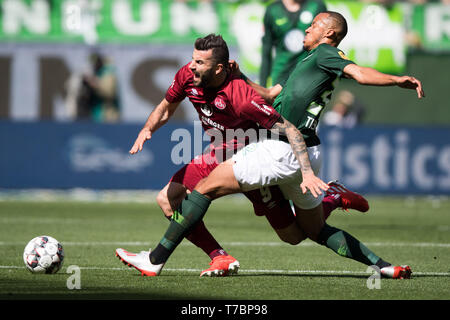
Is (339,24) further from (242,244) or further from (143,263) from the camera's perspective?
(242,244)

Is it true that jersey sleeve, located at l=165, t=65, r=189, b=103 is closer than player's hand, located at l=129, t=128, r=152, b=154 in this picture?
A: No

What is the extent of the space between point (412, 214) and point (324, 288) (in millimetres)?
8916

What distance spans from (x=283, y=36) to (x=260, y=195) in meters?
3.58

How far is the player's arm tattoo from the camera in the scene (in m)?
6.38

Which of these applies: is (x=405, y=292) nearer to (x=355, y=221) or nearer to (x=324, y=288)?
(x=324, y=288)

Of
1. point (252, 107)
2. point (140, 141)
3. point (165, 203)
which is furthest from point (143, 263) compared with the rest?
point (252, 107)

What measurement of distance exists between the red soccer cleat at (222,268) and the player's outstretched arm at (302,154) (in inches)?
38.2

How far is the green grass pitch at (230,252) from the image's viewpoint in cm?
609

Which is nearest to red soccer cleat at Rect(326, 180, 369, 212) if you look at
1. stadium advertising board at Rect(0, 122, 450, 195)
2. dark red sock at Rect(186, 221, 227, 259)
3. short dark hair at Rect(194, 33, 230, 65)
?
dark red sock at Rect(186, 221, 227, 259)

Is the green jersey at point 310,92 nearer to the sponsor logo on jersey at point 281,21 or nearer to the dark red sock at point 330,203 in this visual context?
the dark red sock at point 330,203

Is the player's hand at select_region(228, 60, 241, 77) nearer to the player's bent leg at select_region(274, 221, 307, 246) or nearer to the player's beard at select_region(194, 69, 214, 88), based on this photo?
the player's beard at select_region(194, 69, 214, 88)

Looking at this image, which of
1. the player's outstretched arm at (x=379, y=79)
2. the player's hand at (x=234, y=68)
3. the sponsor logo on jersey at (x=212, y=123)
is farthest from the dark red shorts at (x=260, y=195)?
the player's outstretched arm at (x=379, y=79)

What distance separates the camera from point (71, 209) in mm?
14773

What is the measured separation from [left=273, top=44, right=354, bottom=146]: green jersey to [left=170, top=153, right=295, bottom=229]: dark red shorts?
0.54m
